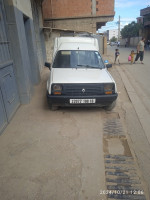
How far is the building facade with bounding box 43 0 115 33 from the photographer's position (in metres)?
14.2

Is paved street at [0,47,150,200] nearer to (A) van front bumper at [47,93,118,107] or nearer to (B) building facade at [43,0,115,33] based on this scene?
(A) van front bumper at [47,93,118,107]

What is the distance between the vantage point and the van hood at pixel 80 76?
3996mm

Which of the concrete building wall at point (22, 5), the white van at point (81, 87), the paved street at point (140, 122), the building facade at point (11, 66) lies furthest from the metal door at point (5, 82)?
the paved street at point (140, 122)

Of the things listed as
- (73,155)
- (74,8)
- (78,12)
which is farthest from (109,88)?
(74,8)

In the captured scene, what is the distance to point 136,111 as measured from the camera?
450 cm

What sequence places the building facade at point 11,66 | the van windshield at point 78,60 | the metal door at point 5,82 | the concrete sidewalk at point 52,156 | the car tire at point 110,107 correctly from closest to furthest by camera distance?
the concrete sidewalk at point 52,156, the metal door at point 5,82, the building facade at point 11,66, the car tire at point 110,107, the van windshield at point 78,60

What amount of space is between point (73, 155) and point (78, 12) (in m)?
14.6

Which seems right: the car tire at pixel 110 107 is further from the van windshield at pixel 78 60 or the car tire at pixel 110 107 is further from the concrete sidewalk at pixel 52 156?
the van windshield at pixel 78 60

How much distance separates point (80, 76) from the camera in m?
4.15

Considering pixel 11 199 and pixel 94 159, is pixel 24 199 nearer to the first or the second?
pixel 11 199

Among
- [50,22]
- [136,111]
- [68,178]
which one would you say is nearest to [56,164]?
[68,178]

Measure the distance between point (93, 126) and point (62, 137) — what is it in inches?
34.1

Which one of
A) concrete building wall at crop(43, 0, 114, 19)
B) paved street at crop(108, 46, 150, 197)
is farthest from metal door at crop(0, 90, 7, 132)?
concrete building wall at crop(43, 0, 114, 19)

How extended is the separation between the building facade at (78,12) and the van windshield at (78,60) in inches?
420
